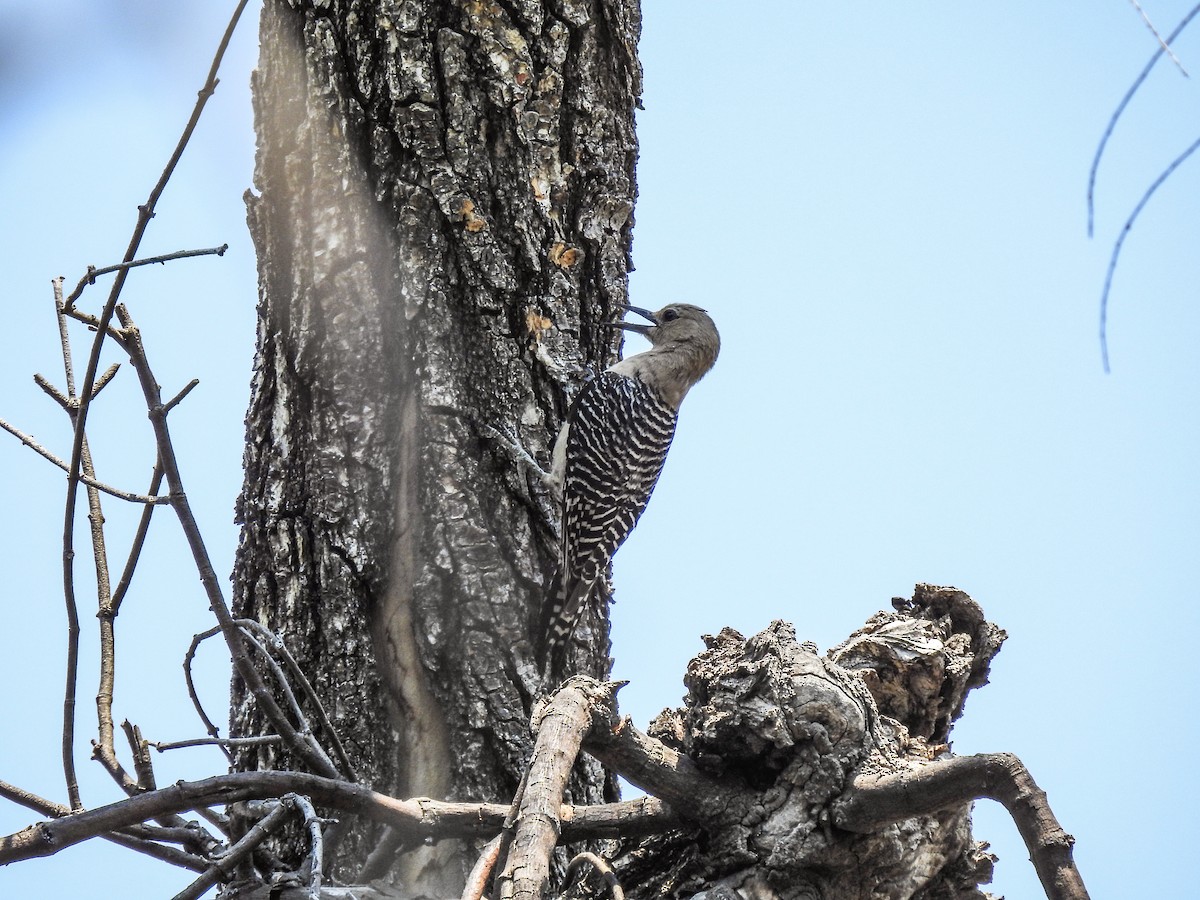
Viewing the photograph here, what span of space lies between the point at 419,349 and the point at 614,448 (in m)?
1.81

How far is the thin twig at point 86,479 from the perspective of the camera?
2467 mm

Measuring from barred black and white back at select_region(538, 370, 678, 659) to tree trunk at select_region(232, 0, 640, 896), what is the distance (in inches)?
4.2

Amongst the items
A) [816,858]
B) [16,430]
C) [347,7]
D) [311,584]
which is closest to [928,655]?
[816,858]

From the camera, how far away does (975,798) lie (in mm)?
2383

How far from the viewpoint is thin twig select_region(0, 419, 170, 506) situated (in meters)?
2.47

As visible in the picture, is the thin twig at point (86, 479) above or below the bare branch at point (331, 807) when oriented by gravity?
above

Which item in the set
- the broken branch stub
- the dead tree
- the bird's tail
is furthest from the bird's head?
the broken branch stub

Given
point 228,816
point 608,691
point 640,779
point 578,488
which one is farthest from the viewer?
point 578,488

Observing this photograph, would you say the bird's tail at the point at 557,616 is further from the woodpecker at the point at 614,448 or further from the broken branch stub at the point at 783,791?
the broken branch stub at the point at 783,791

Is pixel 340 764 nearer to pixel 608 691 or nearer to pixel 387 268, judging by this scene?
pixel 608 691

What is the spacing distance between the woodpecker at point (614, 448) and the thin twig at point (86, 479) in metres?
1.39

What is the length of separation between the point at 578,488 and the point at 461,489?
3.88ft

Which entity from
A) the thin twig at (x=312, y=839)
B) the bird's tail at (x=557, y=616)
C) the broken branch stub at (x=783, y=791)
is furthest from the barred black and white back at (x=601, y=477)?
the thin twig at (x=312, y=839)

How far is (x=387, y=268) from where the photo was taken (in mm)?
3709
